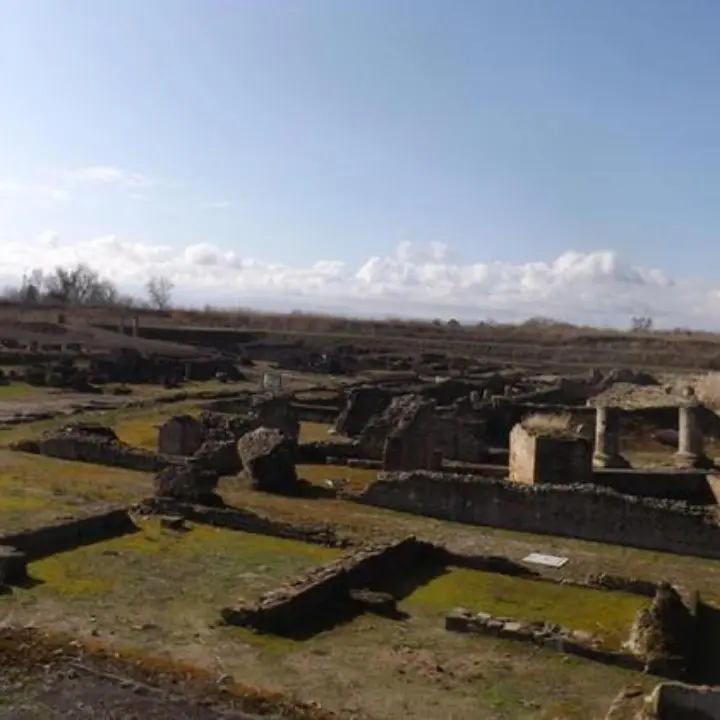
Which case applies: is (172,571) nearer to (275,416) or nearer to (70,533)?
(70,533)

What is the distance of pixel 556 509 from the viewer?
20750mm

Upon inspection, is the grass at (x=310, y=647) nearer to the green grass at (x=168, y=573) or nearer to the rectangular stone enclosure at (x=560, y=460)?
the green grass at (x=168, y=573)

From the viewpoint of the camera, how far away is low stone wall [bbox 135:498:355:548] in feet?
61.9

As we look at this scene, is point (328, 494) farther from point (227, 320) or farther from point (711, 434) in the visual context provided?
point (227, 320)

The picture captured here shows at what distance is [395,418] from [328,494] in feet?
17.7

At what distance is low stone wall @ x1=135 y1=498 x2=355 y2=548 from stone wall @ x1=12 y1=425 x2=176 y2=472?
4.65m

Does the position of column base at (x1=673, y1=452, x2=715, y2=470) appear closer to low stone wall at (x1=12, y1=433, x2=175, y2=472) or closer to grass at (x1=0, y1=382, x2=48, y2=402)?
low stone wall at (x1=12, y1=433, x2=175, y2=472)

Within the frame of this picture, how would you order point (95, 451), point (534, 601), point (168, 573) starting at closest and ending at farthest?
point (534, 601), point (168, 573), point (95, 451)

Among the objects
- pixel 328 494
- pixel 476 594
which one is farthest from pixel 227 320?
pixel 476 594

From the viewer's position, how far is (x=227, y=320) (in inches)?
4705

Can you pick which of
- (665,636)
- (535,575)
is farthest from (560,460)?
(665,636)

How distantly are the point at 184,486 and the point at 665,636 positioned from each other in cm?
1127

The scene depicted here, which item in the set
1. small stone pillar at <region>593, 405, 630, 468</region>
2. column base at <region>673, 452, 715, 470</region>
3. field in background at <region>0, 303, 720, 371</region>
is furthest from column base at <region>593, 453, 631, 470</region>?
field in background at <region>0, 303, 720, 371</region>

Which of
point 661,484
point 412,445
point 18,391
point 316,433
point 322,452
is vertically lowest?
point 316,433
